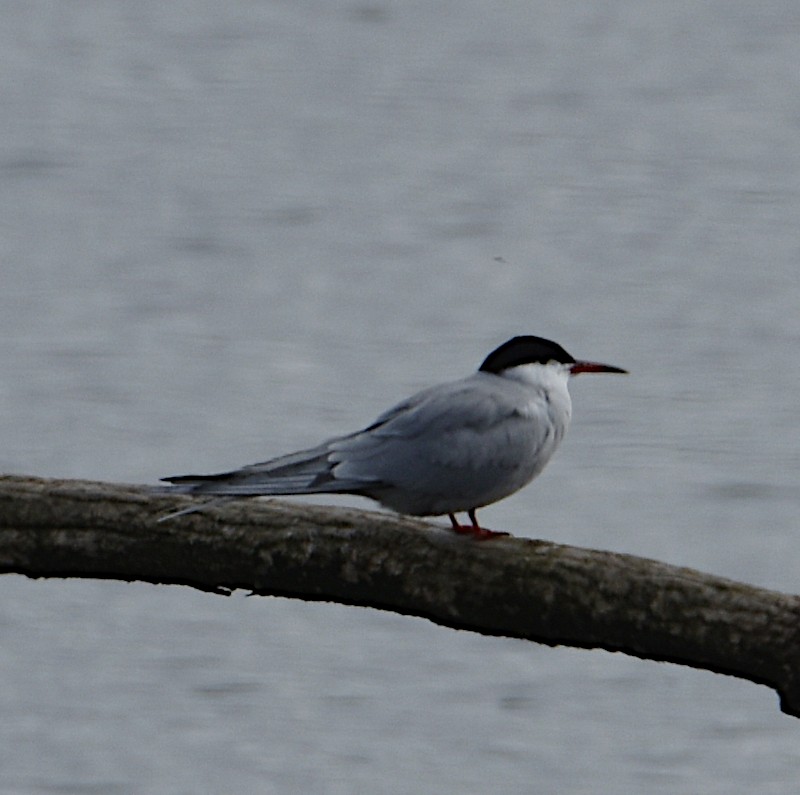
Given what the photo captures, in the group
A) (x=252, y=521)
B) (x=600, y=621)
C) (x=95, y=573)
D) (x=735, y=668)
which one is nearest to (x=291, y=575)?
(x=252, y=521)

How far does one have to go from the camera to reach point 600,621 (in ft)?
7.58

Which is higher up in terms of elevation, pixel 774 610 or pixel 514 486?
pixel 514 486

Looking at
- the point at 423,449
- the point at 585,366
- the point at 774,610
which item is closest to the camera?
the point at 774,610

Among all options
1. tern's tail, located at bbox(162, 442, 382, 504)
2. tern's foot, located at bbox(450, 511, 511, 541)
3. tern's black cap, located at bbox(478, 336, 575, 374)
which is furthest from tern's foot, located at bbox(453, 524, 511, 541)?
tern's black cap, located at bbox(478, 336, 575, 374)

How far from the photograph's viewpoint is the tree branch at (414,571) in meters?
2.30

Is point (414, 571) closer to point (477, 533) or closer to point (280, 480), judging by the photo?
point (477, 533)

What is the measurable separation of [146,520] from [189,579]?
11cm

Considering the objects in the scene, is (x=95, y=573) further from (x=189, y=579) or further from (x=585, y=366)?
(x=585, y=366)

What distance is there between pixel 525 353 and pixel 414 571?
58 centimetres

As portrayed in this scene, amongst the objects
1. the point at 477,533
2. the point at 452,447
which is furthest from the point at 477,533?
the point at 452,447

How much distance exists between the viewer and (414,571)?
7.79ft

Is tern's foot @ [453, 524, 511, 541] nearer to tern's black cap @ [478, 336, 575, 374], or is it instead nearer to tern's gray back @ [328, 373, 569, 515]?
tern's gray back @ [328, 373, 569, 515]

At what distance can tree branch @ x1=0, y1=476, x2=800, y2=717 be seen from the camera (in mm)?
2303

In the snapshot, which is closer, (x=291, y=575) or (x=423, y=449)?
(x=291, y=575)
